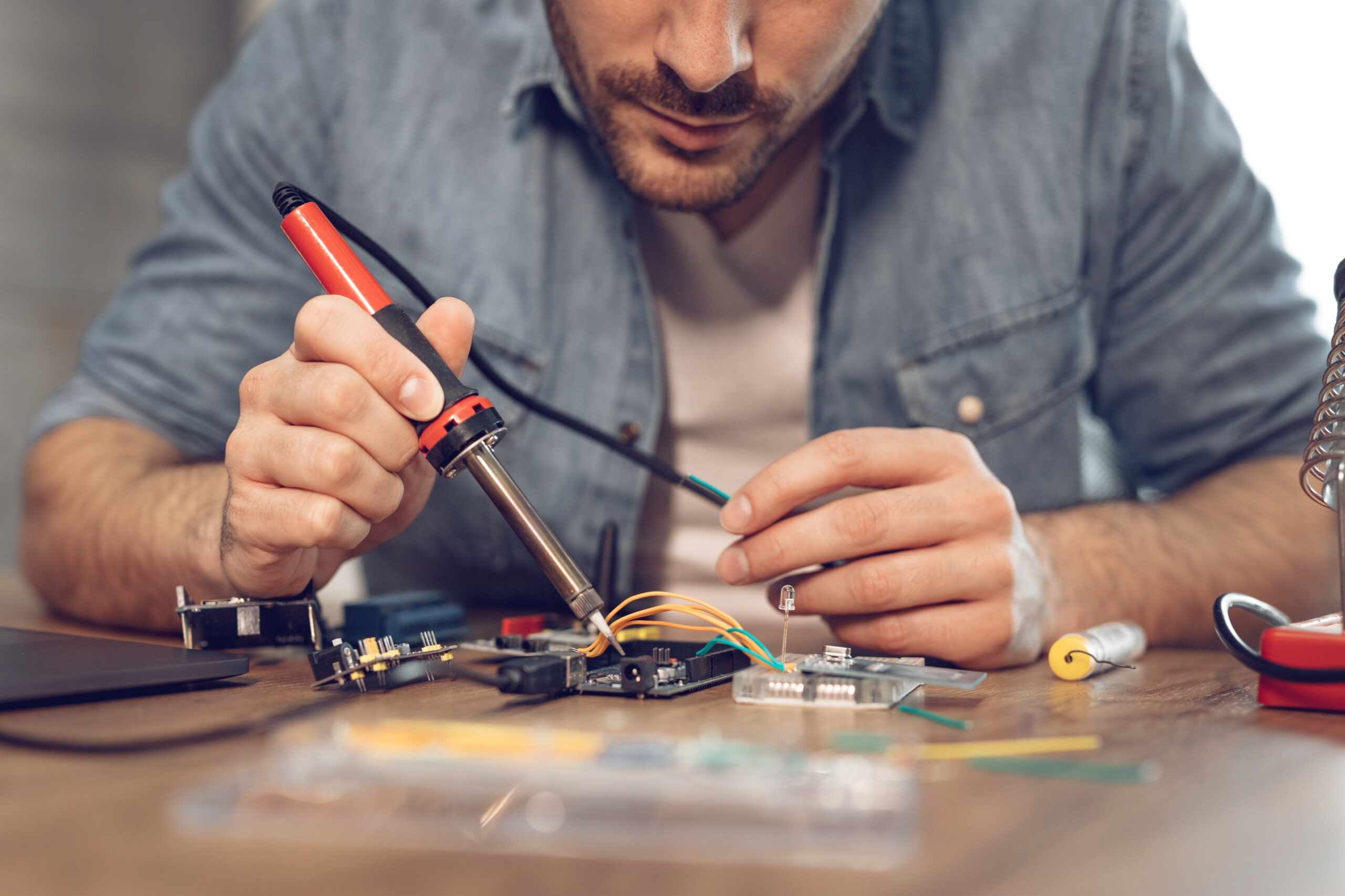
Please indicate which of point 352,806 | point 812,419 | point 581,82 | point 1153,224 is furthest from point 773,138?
point 352,806

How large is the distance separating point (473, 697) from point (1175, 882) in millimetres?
370

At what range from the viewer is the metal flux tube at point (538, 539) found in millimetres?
619

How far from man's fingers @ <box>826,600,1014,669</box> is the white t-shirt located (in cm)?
49

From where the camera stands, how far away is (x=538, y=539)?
630 mm

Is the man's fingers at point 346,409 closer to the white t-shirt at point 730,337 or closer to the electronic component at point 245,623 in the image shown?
the electronic component at point 245,623

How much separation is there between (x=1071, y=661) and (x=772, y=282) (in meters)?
0.68

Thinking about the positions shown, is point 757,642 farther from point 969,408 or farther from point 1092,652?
point 969,408

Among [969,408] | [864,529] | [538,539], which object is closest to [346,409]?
[538,539]

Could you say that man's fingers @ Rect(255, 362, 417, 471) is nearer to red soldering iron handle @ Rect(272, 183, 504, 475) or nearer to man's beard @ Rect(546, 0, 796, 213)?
red soldering iron handle @ Rect(272, 183, 504, 475)

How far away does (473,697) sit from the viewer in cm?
58

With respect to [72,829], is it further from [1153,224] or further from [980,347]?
[1153,224]

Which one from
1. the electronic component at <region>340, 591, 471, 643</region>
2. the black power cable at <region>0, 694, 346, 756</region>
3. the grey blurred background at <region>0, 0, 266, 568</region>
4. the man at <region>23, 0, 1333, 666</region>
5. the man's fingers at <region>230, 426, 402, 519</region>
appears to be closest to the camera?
the black power cable at <region>0, 694, 346, 756</region>

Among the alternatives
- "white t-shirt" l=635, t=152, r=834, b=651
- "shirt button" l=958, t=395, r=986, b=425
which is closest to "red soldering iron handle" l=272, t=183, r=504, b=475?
"white t-shirt" l=635, t=152, r=834, b=651

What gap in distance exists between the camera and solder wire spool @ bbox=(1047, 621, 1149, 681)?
683 mm
